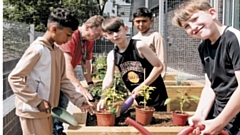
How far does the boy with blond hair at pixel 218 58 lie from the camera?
156 cm

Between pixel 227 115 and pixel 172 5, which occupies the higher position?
pixel 172 5

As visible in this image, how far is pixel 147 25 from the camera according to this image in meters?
3.65

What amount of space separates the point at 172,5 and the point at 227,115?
5.52 metres

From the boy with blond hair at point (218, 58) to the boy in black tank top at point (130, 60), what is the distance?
883mm

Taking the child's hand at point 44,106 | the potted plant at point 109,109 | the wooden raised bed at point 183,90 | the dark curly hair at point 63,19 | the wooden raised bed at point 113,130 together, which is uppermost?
the dark curly hair at point 63,19

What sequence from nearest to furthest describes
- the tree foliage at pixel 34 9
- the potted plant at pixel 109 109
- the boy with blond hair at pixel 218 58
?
the boy with blond hair at pixel 218 58 → the potted plant at pixel 109 109 → the tree foliage at pixel 34 9

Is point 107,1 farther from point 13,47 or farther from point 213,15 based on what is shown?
point 213,15

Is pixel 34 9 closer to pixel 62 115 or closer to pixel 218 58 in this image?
pixel 62 115

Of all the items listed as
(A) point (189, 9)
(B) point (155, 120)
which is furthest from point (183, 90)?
(A) point (189, 9)

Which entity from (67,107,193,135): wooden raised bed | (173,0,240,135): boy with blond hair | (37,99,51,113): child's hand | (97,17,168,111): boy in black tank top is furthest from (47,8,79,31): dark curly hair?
(173,0,240,135): boy with blond hair

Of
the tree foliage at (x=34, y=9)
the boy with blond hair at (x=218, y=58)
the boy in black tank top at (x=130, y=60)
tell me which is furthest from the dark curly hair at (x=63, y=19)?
the tree foliage at (x=34, y=9)

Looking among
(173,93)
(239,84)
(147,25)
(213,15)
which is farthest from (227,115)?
(173,93)

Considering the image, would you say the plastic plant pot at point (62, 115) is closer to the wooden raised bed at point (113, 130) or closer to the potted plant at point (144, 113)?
the wooden raised bed at point (113, 130)

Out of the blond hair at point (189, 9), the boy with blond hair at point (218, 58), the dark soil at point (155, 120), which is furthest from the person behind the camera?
the dark soil at point (155, 120)
